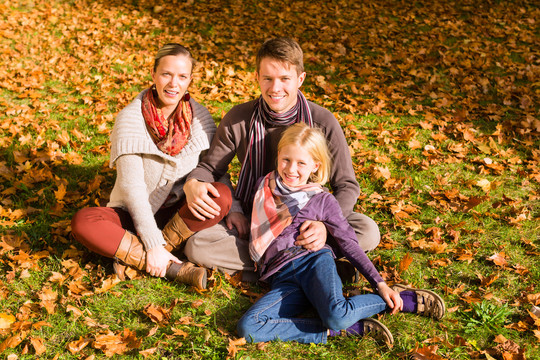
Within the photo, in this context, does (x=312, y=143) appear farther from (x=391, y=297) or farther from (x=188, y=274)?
(x=188, y=274)

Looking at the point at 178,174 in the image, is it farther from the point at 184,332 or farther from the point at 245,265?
the point at 184,332

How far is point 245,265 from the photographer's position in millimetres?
3303

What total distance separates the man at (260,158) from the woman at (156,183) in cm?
11

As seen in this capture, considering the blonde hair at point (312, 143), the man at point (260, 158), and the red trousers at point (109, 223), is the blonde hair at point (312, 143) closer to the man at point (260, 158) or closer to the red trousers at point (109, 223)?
the man at point (260, 158)

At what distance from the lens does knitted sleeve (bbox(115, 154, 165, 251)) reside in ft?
10.5

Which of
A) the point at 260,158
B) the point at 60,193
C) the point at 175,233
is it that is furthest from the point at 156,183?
the point at 60,193

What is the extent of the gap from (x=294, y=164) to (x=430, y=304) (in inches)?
48.9

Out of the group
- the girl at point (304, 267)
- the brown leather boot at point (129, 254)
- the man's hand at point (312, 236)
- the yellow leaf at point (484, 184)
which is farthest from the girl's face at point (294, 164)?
the yellow leaf at point (484, 184)

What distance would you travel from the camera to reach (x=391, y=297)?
9.36 ft

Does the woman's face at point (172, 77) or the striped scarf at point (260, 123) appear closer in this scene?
the woman's face at point (172, 77)

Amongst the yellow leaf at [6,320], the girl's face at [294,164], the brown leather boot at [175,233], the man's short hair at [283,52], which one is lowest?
the yellow leaf at [6,320]

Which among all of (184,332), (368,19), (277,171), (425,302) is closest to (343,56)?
(368,19)

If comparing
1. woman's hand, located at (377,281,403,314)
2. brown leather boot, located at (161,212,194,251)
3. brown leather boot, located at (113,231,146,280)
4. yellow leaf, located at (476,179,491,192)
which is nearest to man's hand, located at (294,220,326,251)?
woman's hand, located at (377,281,403,314)

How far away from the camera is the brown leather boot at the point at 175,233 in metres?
3.26
